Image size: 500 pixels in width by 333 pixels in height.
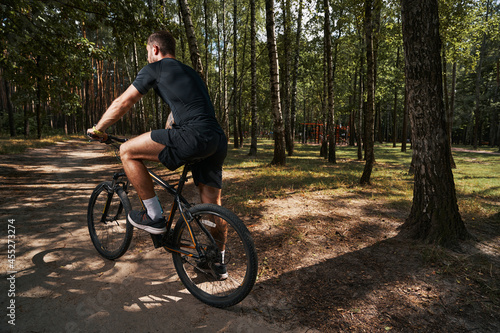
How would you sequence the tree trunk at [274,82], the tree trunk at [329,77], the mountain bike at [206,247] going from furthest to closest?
the tree trunk at [329,77] → the tree trunk at [274,82] → the mountain bike at [206,247]

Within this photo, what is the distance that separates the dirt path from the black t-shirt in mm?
1757

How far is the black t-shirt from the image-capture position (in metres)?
2.40

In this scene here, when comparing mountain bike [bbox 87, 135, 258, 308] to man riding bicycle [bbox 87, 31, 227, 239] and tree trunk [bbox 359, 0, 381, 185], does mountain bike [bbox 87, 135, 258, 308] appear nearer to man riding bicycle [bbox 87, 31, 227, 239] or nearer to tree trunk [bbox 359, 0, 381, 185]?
man riding bicycle [bbox 87, 31, 227, 239]

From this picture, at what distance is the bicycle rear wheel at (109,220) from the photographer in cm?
312

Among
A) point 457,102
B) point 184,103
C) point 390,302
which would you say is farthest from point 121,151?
point 457,102

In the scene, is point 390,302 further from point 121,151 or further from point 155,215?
point 121,151

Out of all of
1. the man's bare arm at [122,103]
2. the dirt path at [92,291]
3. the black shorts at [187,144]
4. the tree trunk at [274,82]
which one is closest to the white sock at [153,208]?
the black shorts at [187,144]

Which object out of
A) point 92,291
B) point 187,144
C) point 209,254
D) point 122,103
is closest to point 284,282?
point 209,254

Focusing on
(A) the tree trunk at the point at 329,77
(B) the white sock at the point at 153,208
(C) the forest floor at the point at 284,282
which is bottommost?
(C) the forest floor at the point at 284,282

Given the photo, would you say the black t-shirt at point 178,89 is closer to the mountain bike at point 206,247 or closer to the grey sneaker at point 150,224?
the mountain bike at point 206,247

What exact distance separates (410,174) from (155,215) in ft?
38.4

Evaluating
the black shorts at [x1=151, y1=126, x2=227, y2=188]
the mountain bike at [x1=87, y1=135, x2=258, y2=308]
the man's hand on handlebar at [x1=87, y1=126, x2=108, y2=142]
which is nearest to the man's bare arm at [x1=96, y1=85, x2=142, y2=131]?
the man's hand on handlebar at [x1=87, y1=126, x2=108, y2=142]

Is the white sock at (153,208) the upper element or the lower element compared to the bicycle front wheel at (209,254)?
upper

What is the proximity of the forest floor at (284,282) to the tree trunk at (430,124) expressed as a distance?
0.35 m
